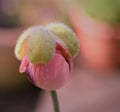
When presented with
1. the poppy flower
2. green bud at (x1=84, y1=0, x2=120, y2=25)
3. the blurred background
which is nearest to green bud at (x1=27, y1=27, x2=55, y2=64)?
the poppy flower

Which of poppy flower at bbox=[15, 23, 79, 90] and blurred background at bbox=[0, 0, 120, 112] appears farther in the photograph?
blurred background at bbox=[0, 0, 120, 112]

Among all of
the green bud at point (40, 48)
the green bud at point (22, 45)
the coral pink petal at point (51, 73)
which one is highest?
the green bud at point (22, 45)

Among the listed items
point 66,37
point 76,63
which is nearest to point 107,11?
point 76,63

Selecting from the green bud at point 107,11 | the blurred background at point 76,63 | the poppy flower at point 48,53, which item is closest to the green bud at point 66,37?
the poppy flower at point 48,53

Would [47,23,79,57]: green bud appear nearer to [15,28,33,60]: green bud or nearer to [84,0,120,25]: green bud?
[15,28,33,60]: green bud

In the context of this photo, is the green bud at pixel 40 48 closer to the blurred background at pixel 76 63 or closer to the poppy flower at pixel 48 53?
the poppy flower at pixel 48 53

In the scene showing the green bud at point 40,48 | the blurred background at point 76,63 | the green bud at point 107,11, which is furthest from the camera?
the green bud at point 107,11
